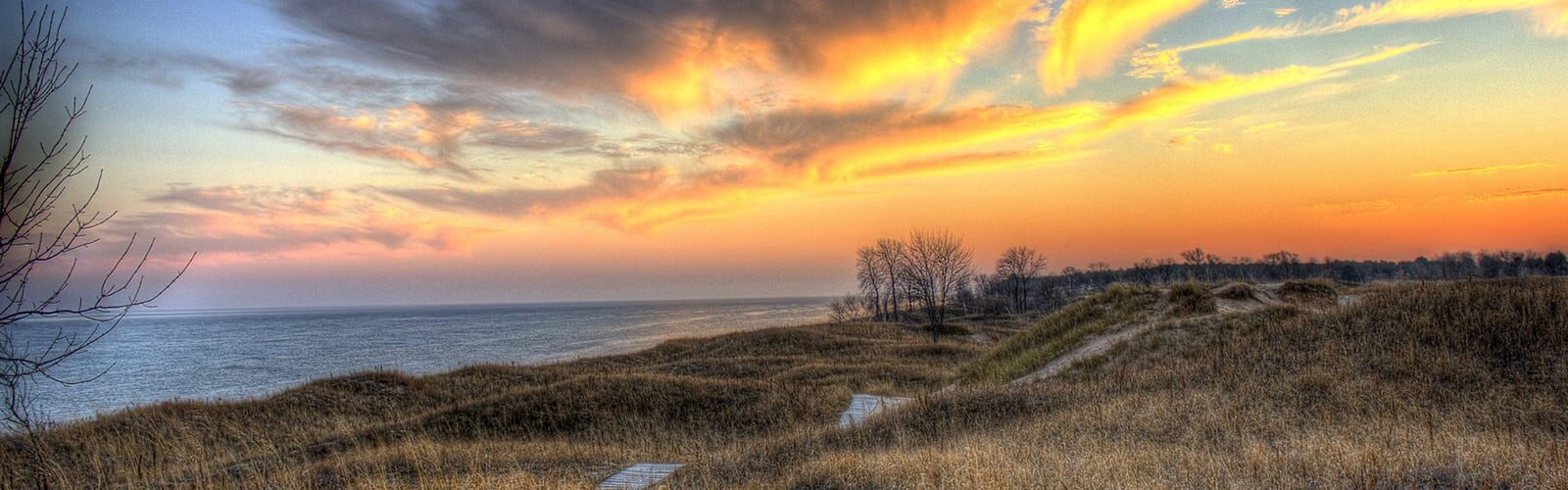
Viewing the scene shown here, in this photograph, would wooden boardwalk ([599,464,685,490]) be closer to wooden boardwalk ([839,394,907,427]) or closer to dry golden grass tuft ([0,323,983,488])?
dry golden grass tuft ([0,323,983,488])

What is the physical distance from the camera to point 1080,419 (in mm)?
10266

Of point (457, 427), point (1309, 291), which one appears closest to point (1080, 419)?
point (457, 427)

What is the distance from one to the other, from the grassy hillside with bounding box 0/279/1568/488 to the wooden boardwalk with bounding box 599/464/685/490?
1.52 feet

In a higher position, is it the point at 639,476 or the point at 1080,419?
the point at 1080,419

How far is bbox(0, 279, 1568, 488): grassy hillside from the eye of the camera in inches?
280

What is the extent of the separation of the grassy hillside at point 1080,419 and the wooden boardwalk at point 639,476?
464 millimetres

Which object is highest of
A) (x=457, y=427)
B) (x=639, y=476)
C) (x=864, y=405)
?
(x=639, y=476)

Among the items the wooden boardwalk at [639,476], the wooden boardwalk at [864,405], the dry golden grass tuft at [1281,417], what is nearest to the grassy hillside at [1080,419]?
the dry golden grass tuft at [1281,417]

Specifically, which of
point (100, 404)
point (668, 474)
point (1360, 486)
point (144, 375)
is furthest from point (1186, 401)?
point (144, 375)

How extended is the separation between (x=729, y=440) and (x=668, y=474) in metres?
7.31

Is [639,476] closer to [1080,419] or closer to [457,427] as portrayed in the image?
[1080,419]

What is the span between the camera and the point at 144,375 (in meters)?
48.3

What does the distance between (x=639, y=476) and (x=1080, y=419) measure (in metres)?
6.78

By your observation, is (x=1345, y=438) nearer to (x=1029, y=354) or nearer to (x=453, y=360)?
(x=1029, y=354)
